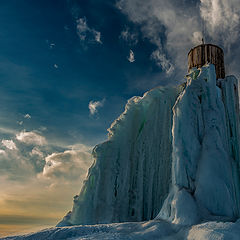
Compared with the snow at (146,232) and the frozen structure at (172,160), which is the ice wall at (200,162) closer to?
the frozen structure at (172,160)

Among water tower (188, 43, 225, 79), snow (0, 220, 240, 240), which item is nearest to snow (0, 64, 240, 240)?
snow (0, 220, 240, 240)

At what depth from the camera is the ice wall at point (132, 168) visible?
1566 cm

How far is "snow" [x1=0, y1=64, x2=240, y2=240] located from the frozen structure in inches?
1.3

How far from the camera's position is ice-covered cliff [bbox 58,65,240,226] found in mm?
10828

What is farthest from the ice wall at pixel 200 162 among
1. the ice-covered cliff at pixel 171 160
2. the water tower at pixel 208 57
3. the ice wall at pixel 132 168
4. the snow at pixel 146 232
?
the ice wall at pixel 132 168

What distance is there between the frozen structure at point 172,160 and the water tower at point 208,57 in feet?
1.34

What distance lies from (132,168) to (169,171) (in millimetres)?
2408

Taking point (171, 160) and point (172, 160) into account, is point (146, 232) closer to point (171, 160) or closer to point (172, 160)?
point (172, 160)

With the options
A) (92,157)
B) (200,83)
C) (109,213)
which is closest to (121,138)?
(92,157)

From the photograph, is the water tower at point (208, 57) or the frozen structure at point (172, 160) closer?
the frozen structure at point (172, 160)

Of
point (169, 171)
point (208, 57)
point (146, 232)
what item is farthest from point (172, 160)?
point (208, 57)

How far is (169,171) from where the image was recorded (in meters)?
15.9

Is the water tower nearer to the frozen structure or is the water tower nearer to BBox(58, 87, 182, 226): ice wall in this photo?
the frozen structure

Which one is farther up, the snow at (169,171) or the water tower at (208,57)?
the water tower at (208,57)
